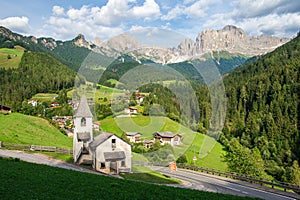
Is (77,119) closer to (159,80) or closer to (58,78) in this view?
(159,80)

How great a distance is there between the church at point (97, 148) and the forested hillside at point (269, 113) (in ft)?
143

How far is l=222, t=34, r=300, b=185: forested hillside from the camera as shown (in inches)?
3332

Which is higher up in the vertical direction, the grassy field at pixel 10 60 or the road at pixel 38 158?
the grassy field at pixel 10 60

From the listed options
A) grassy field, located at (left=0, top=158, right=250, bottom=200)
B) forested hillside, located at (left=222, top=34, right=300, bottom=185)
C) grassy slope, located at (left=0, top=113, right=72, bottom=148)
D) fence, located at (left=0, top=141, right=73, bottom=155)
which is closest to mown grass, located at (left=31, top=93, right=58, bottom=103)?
grassy slope, located at (left=0, top=113, right=72, bottom=148)

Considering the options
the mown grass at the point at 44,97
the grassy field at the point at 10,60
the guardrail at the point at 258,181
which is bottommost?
the guardrail at the point at 258,181

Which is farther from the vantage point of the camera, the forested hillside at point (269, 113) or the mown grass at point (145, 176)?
the forested hillside at point (269, 113)

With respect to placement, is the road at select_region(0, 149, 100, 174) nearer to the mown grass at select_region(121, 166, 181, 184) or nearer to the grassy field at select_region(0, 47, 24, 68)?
the mown grass at select_region(121, 166, 181, 184)

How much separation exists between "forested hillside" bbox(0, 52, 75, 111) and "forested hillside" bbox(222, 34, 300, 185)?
278 feet

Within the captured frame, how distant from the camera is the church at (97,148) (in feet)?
83.6

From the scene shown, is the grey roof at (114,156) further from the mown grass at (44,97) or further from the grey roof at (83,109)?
the mown grass at (44,97)

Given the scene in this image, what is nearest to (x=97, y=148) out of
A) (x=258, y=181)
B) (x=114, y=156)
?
(x=114, y=156)

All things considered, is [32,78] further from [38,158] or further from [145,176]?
[145,176]

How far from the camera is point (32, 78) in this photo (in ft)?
438

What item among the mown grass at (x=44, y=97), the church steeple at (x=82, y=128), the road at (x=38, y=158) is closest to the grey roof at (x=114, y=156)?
the road at (x=38, y=158)
